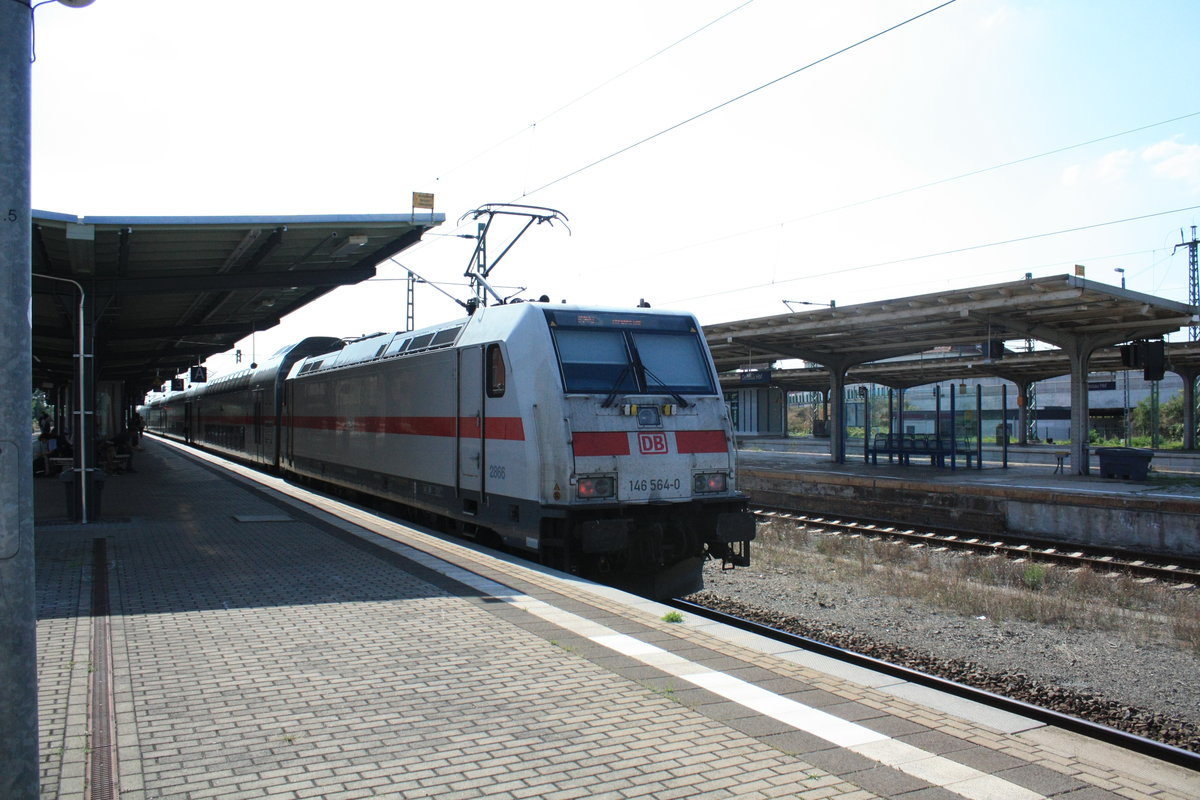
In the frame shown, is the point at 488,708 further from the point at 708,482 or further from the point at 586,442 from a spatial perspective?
the point at 708,482

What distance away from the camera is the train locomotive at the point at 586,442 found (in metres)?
9.27

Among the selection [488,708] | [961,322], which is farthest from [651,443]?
[961,322]

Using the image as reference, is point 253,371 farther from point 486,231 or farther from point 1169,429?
point 1169,429

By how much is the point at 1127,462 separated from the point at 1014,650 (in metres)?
14.3

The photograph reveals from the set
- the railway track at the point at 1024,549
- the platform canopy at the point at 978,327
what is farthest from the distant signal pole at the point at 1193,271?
the railway track at the point at 1024,549

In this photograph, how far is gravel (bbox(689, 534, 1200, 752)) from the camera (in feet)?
21.8

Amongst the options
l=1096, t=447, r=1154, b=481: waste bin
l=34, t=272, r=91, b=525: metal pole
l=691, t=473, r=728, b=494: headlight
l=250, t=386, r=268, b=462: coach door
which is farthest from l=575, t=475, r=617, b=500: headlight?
l=250, t=386, r=268, b=462: coach door

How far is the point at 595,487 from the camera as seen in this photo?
928cm

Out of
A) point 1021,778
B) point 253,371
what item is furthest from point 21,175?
point 253,371

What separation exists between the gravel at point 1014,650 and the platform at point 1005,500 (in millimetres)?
5676

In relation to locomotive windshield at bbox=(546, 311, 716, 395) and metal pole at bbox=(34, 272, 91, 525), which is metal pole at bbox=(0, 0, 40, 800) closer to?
locomotive windshield at bbox=(546, 311, 716, 395)

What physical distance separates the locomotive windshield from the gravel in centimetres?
263

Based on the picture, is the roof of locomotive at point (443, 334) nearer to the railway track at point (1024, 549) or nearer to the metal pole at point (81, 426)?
the metal pole at point (81, 426)

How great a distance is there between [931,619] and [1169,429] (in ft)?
169
